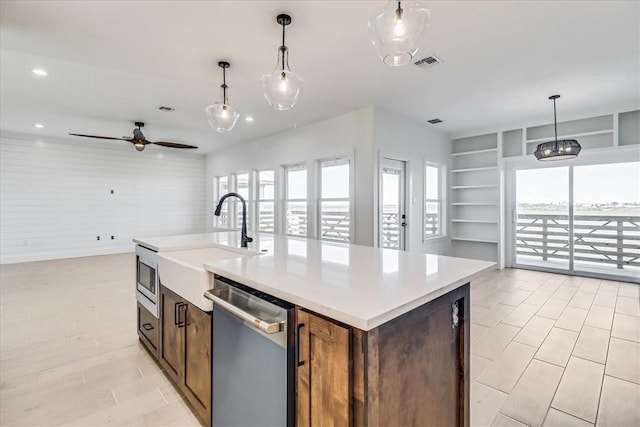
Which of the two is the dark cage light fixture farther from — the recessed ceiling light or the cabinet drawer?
the recessed ceiling light

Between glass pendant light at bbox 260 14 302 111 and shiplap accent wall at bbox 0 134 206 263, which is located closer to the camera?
glass pendant light at bbox 260 14 302 111

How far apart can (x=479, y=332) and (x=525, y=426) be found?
4.21 ft

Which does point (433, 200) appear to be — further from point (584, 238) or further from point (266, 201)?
point (266, 201)

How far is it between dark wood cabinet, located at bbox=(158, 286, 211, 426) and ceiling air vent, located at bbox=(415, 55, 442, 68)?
3.19 meters

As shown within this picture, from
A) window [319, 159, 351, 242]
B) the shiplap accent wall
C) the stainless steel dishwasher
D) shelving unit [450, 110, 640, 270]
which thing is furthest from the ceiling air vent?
the shiplap accent wall

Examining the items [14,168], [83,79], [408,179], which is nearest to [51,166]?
[14,168]

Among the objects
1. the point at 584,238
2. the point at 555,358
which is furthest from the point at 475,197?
the point at 555,358

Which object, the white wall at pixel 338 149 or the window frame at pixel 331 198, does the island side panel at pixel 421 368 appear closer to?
the white wall at pixel 338 149

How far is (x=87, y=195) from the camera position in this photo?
7.37 m

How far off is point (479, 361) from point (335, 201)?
3.50 metres

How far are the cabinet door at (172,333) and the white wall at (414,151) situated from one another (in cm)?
347

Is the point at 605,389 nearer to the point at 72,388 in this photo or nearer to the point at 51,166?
the point at 72,388

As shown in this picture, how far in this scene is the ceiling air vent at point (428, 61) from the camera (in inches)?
124

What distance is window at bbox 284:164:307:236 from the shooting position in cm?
609
